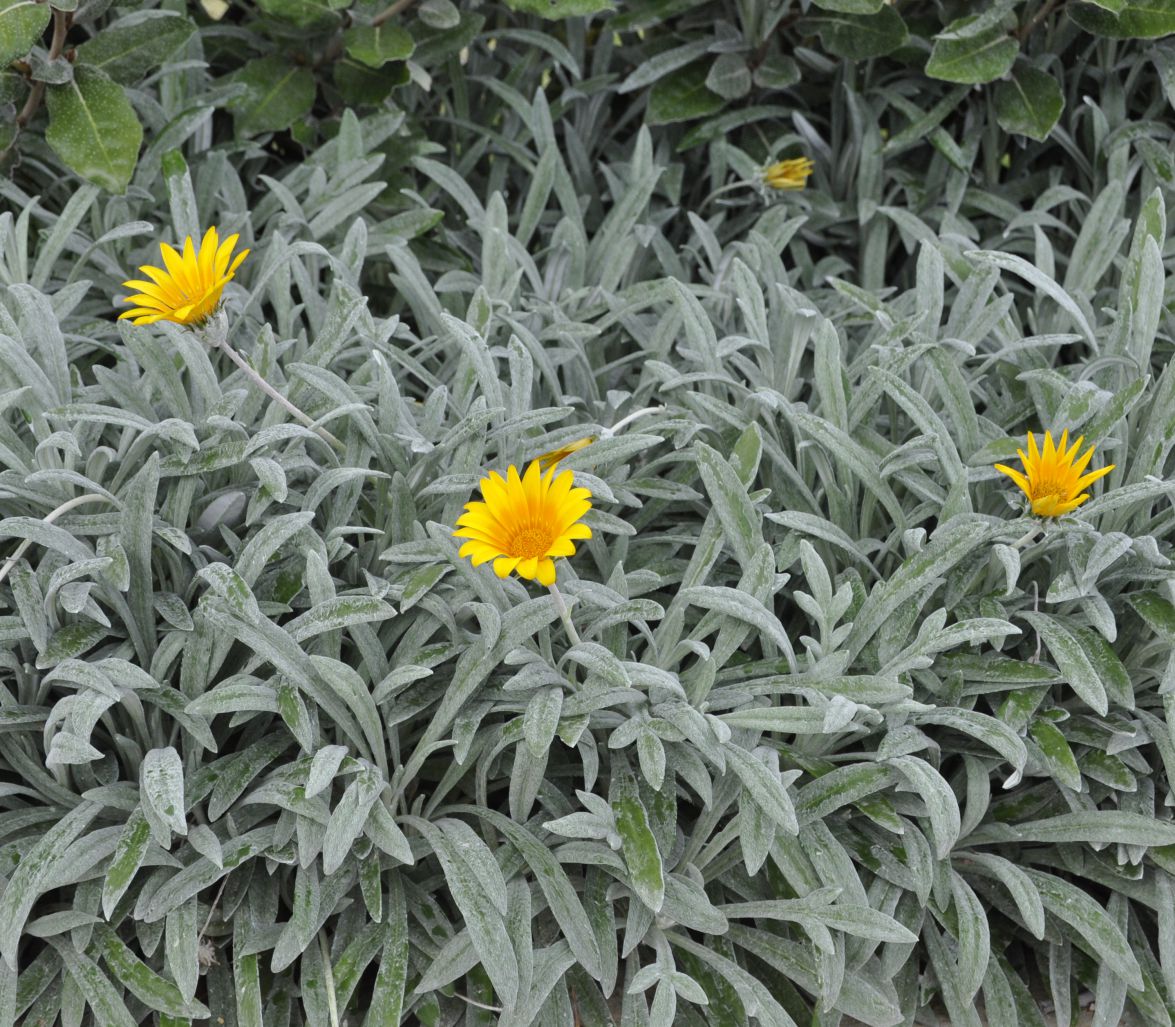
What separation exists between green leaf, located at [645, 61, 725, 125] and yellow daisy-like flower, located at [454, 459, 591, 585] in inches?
45.2

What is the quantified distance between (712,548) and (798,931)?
1.28 feet

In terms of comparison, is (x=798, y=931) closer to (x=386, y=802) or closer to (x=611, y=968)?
(x=611, y=968)

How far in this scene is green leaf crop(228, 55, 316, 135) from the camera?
2.01 metres

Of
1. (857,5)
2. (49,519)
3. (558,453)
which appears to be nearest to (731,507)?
(558,453)

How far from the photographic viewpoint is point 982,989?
1322 millimetres

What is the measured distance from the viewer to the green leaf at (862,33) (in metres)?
2.02

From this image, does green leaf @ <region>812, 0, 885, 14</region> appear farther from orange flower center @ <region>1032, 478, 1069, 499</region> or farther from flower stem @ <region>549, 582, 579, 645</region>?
flower stem @ <region>549, 582, 579, 645</region>

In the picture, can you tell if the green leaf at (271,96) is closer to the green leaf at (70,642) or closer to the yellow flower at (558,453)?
the yellow flower at (558,453)

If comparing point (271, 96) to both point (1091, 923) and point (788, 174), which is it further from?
point (1091, 923)

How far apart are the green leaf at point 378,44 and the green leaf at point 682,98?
1.32 feet

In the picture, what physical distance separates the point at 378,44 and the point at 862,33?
759mm

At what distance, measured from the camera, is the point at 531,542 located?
43.3 inches

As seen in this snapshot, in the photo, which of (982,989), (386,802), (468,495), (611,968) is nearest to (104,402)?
(468,495)

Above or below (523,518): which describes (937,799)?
→ below
